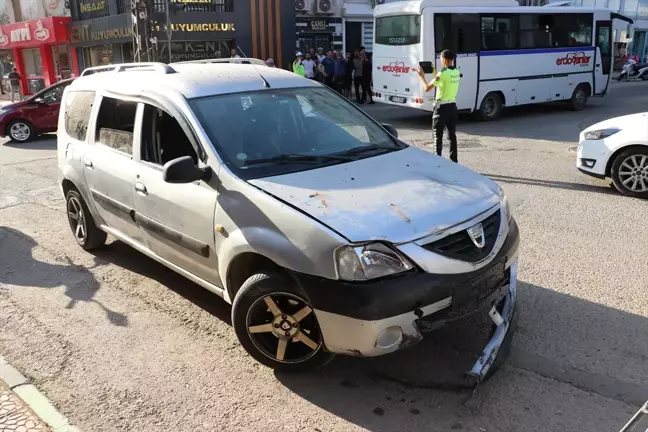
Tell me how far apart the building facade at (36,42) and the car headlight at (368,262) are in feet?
83.1

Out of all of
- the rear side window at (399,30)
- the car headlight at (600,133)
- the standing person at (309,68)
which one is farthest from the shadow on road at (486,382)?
the standing person at (309,68)

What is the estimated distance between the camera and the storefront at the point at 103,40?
21203 millimetres

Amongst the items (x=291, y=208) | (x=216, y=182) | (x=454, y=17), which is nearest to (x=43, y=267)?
(x=216, y=182)

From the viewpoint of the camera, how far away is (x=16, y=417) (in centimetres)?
319

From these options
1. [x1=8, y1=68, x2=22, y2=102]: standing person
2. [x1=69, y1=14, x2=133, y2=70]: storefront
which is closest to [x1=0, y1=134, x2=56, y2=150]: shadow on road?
[x1=69, y1=14, x2=133, y2=70]: storefront

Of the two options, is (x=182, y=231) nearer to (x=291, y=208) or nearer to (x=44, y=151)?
(x=291, y=208)

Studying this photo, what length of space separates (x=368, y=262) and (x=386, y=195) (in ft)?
1.84

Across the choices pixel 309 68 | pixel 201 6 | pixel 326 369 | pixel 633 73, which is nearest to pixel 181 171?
pixel 326 369

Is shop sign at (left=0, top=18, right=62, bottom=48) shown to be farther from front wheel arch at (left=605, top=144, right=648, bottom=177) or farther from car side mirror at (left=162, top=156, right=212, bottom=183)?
car side mirror at (left=162, top=156, right=212, bottom=183)

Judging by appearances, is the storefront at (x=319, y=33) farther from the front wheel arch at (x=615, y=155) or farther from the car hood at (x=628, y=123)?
the front wheel arch at (x=615, y=155)

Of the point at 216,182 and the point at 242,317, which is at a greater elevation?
the point at 216,182

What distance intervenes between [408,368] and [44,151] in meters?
12.1

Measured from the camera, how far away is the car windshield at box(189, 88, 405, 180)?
3811mm

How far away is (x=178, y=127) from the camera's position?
407 cm
